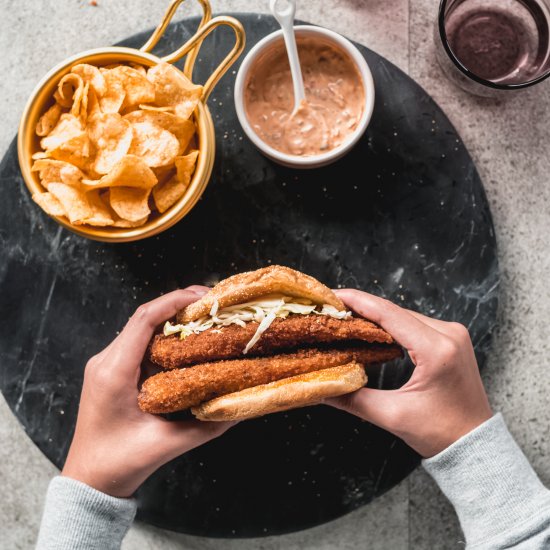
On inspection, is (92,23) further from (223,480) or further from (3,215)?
(223,480)

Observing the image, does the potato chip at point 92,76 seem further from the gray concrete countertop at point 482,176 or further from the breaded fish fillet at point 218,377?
the breaded fish fillet at point 218,377

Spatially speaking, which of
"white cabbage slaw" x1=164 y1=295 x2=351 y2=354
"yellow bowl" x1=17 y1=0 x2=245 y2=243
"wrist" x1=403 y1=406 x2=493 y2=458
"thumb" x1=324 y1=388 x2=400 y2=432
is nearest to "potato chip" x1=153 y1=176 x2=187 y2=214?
"yellow bowl" x1=17 y1=0 x2=245 y2=243

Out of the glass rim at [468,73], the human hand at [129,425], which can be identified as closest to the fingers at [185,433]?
the human hand at [129,425]

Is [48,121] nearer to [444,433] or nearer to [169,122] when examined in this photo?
[169,122]

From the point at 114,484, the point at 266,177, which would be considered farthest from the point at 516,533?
the point at 266,177

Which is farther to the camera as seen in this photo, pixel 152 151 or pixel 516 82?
pixel 516 82

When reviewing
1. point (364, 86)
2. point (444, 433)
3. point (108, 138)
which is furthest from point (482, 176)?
point (108, 138)

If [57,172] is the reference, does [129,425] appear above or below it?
below

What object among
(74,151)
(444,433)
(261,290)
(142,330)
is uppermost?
(74,151)
